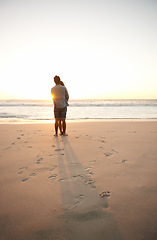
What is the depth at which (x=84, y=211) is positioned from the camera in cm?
149

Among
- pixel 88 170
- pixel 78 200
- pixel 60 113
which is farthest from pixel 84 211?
pixel 60 113

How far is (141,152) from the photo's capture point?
3.28 m

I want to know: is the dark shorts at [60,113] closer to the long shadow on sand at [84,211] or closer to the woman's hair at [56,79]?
the woman's hair at [56,79]

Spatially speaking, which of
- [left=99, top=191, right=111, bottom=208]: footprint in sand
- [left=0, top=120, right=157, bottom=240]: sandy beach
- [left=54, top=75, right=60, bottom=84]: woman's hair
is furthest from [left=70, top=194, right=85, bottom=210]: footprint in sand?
[left=54, top=75, right=60, bottom=84]: woman's hair

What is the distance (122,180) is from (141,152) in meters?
1.45

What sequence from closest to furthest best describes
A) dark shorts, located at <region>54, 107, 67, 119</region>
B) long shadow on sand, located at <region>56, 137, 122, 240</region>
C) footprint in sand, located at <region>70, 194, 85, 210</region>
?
long shadow on sand, located at <region>56, 137, 122, 240</region> → footprint in sand, located at <region>70, 194, 85, 210</region> → dark shorts, located at <region>54, 107, 67, 119</region>

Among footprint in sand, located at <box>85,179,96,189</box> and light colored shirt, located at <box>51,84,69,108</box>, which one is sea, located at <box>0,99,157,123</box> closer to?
light colored shirt, located at <box>51,84,69,108</box>

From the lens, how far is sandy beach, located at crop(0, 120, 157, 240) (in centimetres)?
130

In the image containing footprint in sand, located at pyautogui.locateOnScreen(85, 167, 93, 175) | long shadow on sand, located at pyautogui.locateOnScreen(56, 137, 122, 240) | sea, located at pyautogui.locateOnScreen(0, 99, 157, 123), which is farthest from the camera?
sea, located at pyautogui.locateOnScreen(0, 99, 157, 123)

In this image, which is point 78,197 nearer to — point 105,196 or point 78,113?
point 105,196

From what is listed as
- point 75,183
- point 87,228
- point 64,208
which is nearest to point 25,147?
point 75,183

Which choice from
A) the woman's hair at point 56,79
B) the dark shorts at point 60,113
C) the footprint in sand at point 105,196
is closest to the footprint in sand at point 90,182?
the footprint in sand at point 105,196

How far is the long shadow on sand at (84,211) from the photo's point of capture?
126 centimetres

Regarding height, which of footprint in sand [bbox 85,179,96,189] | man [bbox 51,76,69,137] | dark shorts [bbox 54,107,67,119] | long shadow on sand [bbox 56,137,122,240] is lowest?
long shadow on sand [bbox 56,137,122,240]
